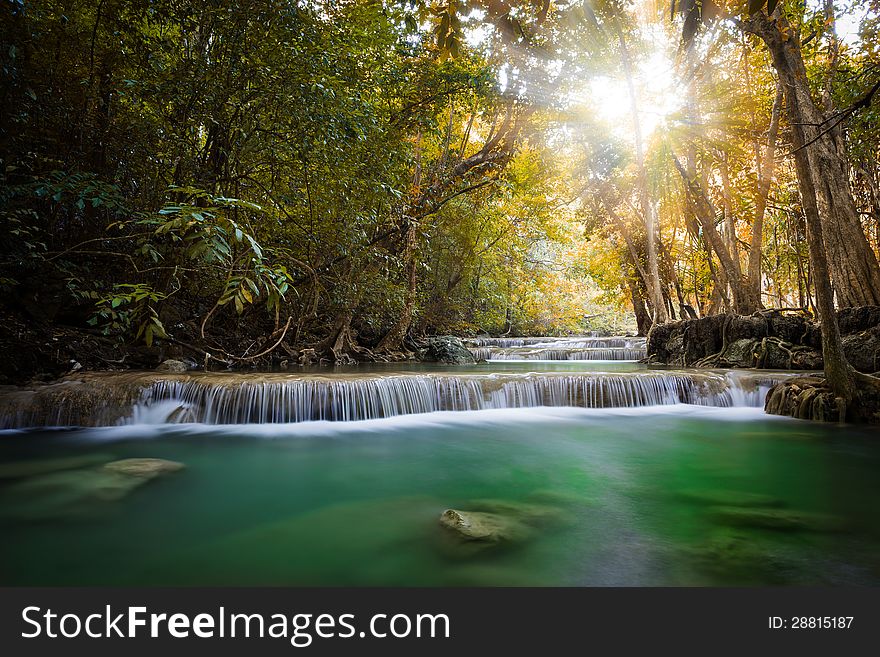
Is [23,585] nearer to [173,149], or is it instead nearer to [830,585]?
[830,585]

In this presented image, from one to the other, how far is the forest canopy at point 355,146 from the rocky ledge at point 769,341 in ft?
2.45

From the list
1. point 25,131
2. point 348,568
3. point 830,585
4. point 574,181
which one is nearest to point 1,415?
point 25,131

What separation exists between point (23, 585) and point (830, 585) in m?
4.01

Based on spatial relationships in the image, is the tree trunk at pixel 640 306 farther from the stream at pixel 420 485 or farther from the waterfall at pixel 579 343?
the stream at pixel 420 485

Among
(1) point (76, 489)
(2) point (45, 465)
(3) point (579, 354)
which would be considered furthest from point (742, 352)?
(2) point (45, 465)

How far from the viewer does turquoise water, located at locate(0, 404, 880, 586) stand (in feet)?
7.50

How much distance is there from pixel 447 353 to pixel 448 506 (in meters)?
10.4

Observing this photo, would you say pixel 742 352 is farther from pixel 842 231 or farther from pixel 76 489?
pixel 76 489

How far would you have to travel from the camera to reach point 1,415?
5.45 meters

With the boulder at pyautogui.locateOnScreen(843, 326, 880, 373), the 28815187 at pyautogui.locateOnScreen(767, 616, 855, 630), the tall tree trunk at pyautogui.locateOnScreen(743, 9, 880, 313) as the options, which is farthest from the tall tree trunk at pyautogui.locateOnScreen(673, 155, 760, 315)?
the 28815187 at pyautogui.locateOnScreen(767, 616, 855, 630)

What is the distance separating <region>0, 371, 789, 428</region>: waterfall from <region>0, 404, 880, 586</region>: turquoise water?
0.41 meters

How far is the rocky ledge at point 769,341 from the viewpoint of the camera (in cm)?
706

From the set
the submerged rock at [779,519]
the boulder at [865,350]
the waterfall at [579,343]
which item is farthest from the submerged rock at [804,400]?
the waterfall at [579,343]

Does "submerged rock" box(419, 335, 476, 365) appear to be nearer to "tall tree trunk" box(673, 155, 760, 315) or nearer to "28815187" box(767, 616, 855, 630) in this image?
"tall tree trunk" box(673, 155, 760, 315)
